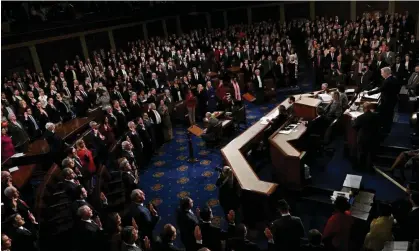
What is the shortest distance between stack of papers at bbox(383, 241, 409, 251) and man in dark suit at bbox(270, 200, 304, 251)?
1.06m

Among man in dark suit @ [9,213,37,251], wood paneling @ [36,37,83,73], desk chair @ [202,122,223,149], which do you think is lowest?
desk chair @ [202,122,223,149]

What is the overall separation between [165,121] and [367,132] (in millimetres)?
5958

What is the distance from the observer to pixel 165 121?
37.2ft

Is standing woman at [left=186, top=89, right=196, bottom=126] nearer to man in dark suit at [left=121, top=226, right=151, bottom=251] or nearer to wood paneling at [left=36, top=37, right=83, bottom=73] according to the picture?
man in dark suit at [left=121, top=226, right=151, bottom=251]

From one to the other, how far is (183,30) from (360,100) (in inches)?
803

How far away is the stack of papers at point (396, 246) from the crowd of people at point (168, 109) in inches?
3.2

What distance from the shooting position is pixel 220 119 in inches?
443

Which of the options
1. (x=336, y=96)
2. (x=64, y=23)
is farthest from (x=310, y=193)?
(x=64, y=23)

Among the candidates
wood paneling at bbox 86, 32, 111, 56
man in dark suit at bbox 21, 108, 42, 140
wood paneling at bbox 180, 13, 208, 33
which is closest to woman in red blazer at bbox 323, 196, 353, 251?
man in dark suit at bbox 21, 108, 42, 140

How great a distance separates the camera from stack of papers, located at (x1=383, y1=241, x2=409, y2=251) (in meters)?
4.50

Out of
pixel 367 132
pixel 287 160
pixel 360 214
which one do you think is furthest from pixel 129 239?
pixel 367 132

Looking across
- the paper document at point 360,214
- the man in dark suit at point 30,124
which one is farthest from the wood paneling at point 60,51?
the paper document at point 360,214

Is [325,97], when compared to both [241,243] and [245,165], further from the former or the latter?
[241,243]

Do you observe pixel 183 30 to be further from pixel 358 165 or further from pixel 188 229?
pixel 188 229
